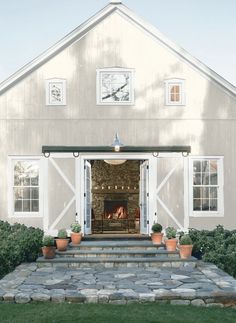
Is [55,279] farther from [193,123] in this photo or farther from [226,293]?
[193,123]

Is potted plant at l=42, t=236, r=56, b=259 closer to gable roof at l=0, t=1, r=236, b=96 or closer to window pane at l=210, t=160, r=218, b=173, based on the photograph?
gable roof at l=0, t=1, r=236, b=96

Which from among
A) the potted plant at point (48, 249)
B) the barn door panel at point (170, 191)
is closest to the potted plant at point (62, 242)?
the potted plant at point (48, 249)

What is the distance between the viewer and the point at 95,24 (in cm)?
1430

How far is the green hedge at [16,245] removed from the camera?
10.6 meters

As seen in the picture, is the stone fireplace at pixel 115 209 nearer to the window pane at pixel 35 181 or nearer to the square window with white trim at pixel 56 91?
the window pane at pixel 35 181

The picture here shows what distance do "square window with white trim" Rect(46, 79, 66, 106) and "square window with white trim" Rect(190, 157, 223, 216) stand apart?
4.13 metres

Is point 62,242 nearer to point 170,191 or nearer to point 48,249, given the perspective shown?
point 48,249

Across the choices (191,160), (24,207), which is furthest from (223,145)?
(24,207)

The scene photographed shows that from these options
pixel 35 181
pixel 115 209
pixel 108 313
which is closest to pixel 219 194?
pixel 35 181

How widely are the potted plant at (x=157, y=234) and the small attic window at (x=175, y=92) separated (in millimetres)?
3578

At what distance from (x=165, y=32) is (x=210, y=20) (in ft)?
4.37

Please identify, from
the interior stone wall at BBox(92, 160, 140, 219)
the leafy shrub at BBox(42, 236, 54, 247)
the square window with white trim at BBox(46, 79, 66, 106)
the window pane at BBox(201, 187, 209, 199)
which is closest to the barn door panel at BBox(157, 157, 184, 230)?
the window pane at BBox(201, 187, 209, 199)

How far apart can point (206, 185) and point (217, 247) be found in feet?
9.95

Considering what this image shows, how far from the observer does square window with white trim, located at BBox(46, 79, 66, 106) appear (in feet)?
46.9
